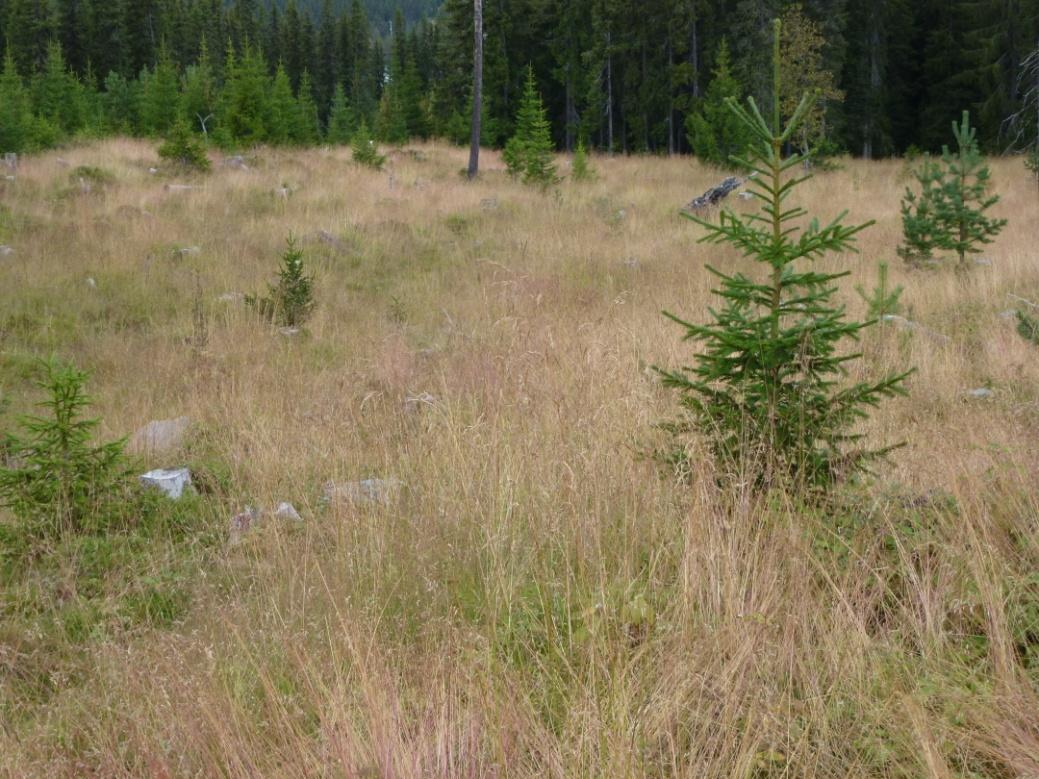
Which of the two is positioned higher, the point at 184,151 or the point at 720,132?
the point at 720,132

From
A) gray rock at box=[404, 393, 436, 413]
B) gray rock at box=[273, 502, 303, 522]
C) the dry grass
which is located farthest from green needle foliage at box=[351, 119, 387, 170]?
gray rock at box=[273, 502, 303, 522]

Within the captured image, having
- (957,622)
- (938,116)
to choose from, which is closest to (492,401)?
(957,622)

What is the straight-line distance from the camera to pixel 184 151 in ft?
53.7

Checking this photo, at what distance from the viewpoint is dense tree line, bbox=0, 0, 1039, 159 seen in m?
25.0

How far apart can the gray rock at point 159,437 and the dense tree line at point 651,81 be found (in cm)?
1665

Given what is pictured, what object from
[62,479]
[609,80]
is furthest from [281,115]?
[62,479]

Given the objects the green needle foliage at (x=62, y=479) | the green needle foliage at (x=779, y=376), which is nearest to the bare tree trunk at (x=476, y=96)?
the green needle foliage at (x=62, y=479)

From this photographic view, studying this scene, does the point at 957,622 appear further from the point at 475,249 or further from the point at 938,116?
the point at 938,116

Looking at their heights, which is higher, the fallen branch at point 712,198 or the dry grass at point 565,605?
→ the fallen branch at point 712,198

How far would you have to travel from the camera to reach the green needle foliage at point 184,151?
1631 cm

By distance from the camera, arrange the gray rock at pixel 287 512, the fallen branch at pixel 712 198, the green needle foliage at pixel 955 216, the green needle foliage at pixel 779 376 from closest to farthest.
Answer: the green needle foliage at pixel 779 376 < the gray rock at pixel 287 512 < the green needle foliage at pixel 955 216 < the fallen branch at pixel 712 198

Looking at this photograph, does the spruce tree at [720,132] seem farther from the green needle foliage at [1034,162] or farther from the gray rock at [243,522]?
the gray rock at [243,522]

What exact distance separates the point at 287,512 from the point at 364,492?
0.40 metres

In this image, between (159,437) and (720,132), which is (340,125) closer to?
(720,132)
